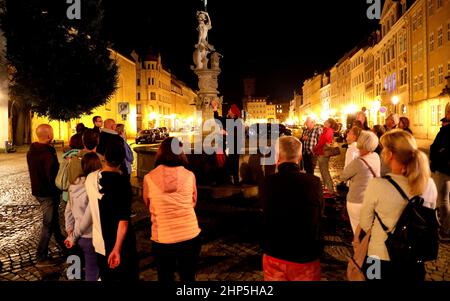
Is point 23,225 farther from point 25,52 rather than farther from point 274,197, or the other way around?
point 25,52

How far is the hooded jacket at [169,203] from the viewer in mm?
3885

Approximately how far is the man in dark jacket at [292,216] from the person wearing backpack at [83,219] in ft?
6.30

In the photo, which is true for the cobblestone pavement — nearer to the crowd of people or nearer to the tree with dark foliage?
the crowd of people

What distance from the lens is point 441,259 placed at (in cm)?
586

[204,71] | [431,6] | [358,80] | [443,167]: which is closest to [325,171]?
[443,167]

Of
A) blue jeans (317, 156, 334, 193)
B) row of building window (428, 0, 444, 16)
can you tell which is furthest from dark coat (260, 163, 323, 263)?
row of building window (428, 0, 444, 16)

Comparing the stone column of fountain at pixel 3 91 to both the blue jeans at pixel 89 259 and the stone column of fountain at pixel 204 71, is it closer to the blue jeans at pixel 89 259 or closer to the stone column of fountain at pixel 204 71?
the stone column of fountain at pixel 204 71

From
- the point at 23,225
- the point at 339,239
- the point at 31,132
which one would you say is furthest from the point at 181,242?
the point at 31,132

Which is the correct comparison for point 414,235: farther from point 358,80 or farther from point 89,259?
point 358,80

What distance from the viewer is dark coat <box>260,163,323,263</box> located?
3.25m

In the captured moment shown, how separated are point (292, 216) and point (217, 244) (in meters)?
3.74

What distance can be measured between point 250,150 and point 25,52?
25.5m

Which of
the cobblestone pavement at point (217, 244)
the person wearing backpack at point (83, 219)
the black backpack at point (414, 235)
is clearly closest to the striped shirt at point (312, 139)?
the cobblestone pavement at point (217, 244)
